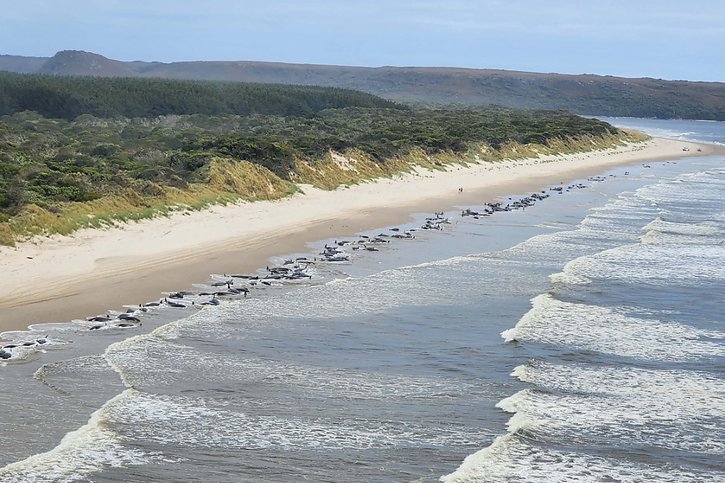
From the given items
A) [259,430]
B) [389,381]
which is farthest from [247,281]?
[259,430]

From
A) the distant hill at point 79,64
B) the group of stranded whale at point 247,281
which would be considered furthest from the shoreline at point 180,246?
the distant hill at point 79,64

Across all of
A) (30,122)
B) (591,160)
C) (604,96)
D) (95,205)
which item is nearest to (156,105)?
(30,122)

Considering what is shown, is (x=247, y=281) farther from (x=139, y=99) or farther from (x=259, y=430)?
(x=139, y=99)

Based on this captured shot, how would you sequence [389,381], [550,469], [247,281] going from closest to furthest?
[550,469]
[389,381]
[247,281]

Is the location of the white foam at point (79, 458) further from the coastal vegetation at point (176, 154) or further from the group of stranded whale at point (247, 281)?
the coastal vegetation at point (176, 154)

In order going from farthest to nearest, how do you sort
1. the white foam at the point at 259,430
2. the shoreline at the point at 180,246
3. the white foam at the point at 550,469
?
the shoreline at the point at 180,246 → the white foam at the point at 259,430 → the white foam at the point at 550,469

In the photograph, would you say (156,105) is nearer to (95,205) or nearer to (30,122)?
(30,122)
